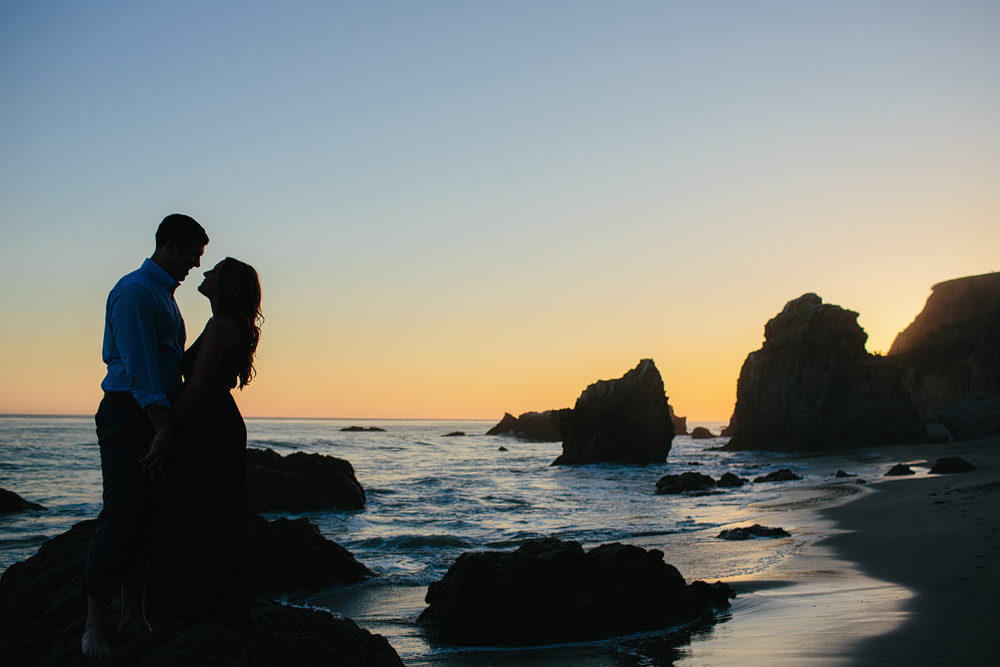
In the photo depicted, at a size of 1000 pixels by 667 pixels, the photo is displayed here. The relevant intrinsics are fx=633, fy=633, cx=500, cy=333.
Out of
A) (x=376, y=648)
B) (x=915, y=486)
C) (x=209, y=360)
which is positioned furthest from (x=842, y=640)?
(x=915, y=486)

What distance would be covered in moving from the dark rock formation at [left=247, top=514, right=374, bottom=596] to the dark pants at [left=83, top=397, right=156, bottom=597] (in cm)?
461

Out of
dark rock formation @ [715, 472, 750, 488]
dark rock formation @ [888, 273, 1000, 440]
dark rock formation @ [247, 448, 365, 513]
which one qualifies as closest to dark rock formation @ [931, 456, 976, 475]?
dark rock formation @ [715, 472, 750, 488]

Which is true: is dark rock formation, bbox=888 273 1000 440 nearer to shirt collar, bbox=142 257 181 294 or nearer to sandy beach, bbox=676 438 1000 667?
sandy beach, bbox=676 438 1000 667

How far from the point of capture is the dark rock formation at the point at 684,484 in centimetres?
1931

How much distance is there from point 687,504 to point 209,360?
15114 millimetres

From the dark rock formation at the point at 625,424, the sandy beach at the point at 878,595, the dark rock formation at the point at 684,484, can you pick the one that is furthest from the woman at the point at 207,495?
the dark rock formation at the point at 625,424

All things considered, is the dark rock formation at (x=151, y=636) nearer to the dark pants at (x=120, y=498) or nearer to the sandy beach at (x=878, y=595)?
the dark pants at (x=120, y=498)

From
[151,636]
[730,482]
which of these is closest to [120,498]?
[151,636]

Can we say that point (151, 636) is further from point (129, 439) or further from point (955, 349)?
point (955, 349)

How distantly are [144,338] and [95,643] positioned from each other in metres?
1.28

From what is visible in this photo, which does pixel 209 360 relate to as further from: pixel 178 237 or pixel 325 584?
pixel 325 584

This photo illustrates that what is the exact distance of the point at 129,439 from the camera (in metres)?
2.65

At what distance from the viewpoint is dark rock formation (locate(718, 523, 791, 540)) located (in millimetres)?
9688

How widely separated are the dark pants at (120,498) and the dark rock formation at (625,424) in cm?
3397
